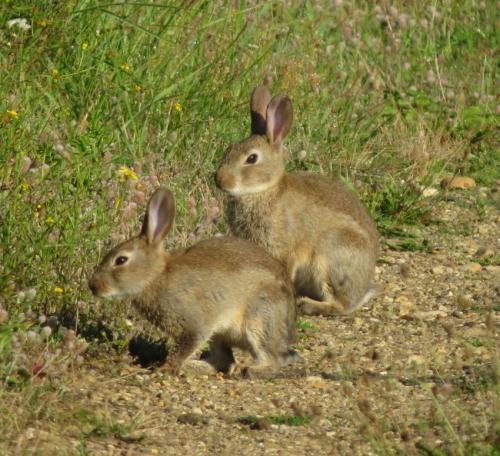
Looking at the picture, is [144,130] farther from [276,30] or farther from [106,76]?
[276,30]

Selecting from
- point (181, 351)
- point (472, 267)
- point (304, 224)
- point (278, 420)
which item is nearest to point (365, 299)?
point (304, 224)

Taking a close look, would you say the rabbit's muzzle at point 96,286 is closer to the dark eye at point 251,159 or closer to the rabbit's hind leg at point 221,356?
the rabbit's hind leg at point 221,356

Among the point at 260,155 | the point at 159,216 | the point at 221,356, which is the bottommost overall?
the point at 221,356

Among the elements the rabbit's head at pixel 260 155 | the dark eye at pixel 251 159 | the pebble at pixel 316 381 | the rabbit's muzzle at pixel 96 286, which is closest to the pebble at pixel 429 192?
the rabbit's head at pixel 260 155

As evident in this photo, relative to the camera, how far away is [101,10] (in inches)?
278

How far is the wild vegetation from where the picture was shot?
4.81 metres

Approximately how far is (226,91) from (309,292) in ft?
4.77

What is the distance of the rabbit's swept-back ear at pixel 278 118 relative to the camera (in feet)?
22.9

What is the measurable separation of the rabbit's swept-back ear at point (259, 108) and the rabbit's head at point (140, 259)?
5.00ft

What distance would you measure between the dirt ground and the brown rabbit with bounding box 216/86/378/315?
0.68 feet

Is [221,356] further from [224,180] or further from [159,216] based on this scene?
[224,180]

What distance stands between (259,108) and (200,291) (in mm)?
1752

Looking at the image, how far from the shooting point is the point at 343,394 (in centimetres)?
528

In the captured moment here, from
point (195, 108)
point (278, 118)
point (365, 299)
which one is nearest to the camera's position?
point (365, 299)
